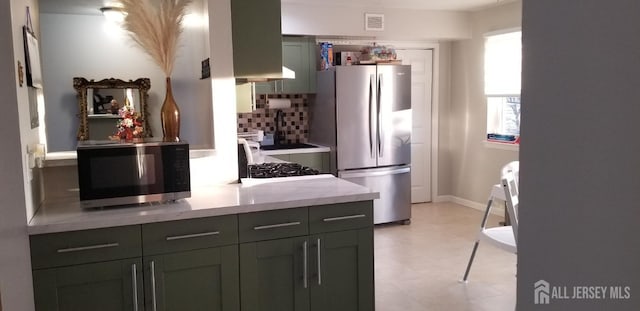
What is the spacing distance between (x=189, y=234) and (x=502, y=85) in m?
4.24

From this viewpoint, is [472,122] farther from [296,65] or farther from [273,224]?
[273,224]

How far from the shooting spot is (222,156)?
2803 mm

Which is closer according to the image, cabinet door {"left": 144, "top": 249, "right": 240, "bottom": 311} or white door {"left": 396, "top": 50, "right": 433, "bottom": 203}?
cabinet door {"left": 144, "top": 249, "right": 240, "bottom": 311}

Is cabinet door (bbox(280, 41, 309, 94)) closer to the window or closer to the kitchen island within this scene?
the window

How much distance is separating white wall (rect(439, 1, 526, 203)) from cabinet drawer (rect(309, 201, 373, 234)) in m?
3.34

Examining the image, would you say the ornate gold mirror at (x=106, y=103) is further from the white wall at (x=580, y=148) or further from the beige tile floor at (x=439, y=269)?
the white wall at (x=580, y=148)

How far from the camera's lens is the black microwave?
218 centimetres

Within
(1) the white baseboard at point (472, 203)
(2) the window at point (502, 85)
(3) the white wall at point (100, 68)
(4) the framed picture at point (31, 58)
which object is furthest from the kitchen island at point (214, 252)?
(1) the white baseboard at point (472, 203)

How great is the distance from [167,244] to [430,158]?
4.60m

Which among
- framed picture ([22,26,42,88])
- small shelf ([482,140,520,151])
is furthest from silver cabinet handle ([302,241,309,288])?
small shelf ([482,140,520,151])

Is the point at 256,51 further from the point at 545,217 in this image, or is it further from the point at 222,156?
the point at 545,217

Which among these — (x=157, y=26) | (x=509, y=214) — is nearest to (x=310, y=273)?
(x=509, y=214)

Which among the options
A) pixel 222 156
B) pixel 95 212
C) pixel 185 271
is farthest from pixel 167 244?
pixel 222 156

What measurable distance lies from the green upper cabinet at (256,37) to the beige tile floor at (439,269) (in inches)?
67.5
